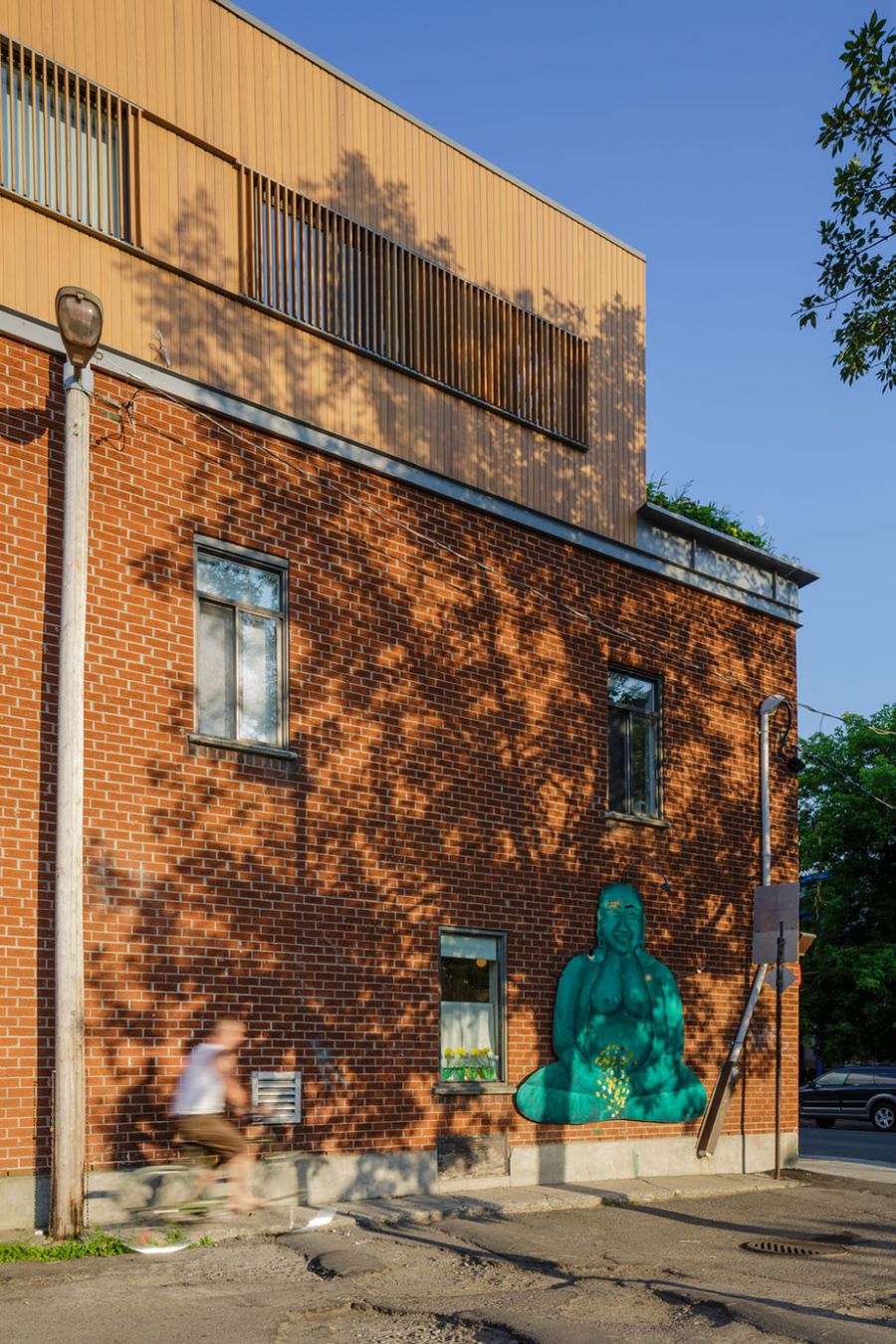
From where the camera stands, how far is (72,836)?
1116 cm

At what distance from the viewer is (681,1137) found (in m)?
17.4

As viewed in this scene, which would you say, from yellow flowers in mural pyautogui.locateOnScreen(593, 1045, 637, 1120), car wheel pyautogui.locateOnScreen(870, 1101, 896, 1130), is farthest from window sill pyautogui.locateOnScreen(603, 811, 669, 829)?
car wheel pyautogui.locateOnScreen(870, 1101, 896, 1130)

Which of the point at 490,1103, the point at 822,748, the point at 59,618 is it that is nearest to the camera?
the point at 59,618

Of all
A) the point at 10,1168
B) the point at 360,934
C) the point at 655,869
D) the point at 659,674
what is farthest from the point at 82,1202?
the point at 659,674

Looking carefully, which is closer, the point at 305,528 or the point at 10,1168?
the point at 10,1168

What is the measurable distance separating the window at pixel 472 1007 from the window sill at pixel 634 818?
7.23ft

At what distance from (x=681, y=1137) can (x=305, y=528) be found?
8.23 m

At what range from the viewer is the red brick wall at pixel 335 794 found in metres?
11.7

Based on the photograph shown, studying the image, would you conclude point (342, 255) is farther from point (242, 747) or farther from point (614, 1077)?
point (614, 1077)

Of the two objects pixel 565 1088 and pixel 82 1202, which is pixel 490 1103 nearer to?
pixel 565 1088

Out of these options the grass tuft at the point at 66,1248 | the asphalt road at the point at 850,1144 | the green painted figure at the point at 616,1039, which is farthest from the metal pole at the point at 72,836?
the asphalt road at the point at 850,1144

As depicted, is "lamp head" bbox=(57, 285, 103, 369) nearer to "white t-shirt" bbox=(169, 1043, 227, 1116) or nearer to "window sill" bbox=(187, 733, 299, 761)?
"window sill" bbox=(187, 733, 299, 761)

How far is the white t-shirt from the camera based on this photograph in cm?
1173

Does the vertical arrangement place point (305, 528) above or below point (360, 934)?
above
